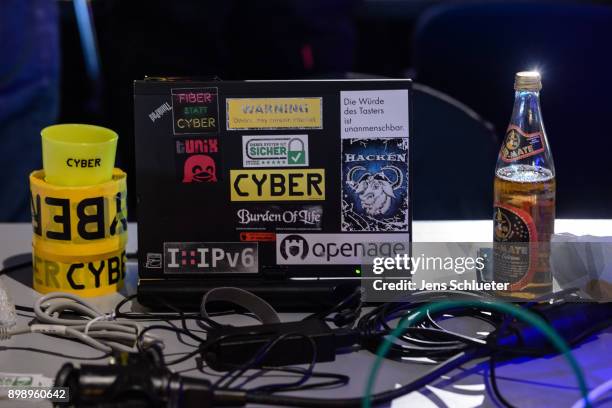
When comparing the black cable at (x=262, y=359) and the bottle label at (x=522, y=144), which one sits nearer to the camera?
the black cable at (x=262, y=359)

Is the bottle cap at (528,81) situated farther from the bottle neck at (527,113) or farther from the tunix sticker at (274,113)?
the tunix sticker at (274,113)

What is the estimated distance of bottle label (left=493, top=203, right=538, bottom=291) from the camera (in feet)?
3.72

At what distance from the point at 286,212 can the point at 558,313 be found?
35 cm

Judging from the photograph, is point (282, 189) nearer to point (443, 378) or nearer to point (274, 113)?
point (274, 113)

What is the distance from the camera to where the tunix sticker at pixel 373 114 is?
3.71 feet

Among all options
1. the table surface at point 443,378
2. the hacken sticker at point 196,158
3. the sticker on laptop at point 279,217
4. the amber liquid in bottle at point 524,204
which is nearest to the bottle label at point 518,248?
the amber liquid in bottle at point 524,204

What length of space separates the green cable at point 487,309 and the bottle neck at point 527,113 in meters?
0.26

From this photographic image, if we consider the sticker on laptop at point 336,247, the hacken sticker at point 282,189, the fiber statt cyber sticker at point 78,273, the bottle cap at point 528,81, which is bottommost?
the fiber statt cyber sticker at point 78,273

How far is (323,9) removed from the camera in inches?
117

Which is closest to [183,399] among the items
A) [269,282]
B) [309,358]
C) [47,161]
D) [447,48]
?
[309,358]

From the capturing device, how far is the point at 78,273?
3.84ft

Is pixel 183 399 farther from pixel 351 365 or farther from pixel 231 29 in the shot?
pixel 231 29

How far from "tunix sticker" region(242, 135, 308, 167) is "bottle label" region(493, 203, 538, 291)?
262 mm

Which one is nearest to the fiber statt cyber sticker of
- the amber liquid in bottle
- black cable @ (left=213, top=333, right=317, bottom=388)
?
black cable @ (left=213, top=333, right=317, bottom=388)
